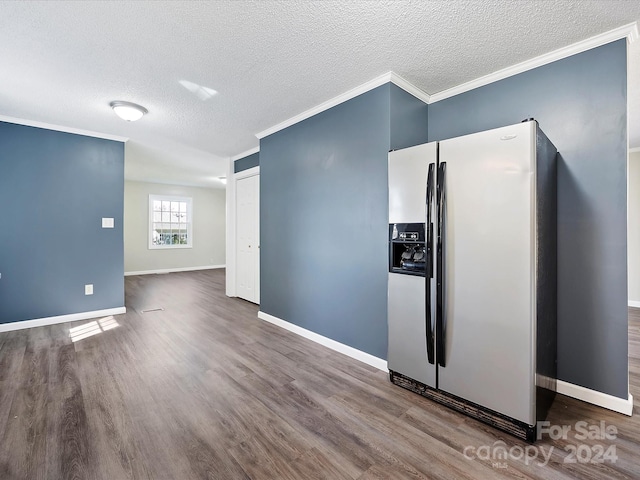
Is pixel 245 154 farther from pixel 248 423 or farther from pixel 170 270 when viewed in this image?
pixel 170 270

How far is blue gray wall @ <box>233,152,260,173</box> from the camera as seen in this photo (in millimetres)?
A: 5035

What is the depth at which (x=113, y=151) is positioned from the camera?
14.7 ft

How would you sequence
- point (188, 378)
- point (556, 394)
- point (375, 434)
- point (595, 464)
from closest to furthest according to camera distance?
1. point (595, 464)
2. point (375, 434)
3. point (556, 394)
4. point (188, 378)

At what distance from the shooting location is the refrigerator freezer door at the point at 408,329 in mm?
2199

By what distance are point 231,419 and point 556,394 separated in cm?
248

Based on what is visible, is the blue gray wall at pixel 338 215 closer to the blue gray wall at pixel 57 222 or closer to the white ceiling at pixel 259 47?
the white ceiling at pixel 259 47

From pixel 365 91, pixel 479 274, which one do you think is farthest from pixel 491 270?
pixel 365 91

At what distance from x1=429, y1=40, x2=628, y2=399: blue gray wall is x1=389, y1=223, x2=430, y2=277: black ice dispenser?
1.13 m

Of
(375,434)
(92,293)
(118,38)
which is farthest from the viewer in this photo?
(92,293)

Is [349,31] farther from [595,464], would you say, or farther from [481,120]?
[595,464]

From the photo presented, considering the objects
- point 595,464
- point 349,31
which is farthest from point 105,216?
point 595,464

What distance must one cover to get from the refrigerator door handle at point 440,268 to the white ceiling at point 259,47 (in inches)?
39.1

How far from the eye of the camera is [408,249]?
7.88ft

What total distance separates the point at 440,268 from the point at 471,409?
0.95 meters
